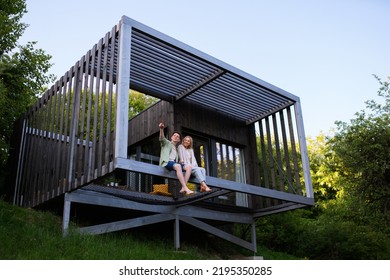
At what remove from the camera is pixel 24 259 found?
5121mm

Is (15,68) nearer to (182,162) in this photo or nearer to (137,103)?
(182,162)

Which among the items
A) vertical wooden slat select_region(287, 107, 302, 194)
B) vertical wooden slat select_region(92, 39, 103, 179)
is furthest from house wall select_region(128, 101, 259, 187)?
vertical wooden slat select_region(92, 39, 103, 179)

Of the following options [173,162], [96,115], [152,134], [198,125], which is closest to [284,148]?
[198,125]

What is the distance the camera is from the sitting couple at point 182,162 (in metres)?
7.15

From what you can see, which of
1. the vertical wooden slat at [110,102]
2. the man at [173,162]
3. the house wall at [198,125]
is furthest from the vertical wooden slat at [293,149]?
the vertical wooden slat at [110,102]

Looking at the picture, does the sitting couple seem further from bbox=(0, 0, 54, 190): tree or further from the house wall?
bbox=(0, 0, 54, 190): tree

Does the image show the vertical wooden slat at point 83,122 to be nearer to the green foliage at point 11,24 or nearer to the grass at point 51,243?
the grass at point 51,243

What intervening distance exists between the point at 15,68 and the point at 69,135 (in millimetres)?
4397

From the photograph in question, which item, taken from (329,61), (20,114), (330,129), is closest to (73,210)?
(20,114)

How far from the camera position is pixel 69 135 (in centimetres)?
830

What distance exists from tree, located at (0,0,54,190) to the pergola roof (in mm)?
3705

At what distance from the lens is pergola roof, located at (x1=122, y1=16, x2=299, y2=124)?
26.7ft

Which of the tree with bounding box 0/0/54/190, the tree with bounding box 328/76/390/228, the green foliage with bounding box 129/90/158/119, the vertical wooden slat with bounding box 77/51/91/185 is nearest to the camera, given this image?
the vertical wooden slat with bounding box 77/51/91/185
